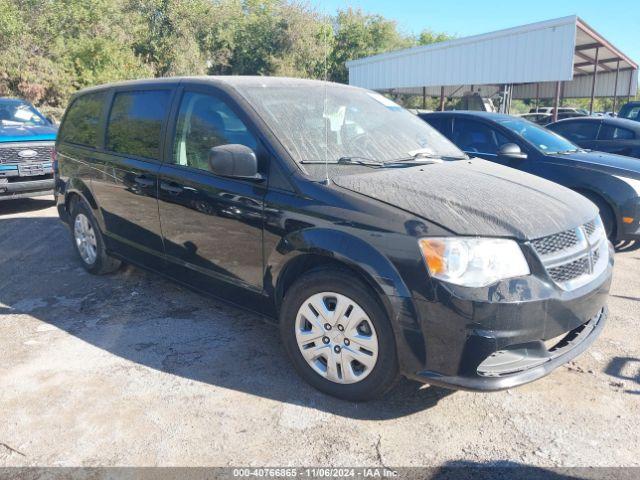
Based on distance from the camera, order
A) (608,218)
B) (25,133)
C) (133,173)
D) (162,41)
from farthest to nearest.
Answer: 1. (162,41)
2. (25,133)
3. (608,218)
4. (133,173)

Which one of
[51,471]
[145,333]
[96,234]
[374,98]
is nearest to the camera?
[51,471]

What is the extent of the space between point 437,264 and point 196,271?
1891 mm

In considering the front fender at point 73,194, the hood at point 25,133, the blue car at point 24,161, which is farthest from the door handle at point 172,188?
the hood at point 25,133

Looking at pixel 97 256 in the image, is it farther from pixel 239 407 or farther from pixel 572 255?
pixel 572 255

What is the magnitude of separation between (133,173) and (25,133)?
5.38 meters

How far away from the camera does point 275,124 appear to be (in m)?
3.37

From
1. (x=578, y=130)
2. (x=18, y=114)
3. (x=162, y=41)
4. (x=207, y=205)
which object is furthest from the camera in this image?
(x=162, y=41)

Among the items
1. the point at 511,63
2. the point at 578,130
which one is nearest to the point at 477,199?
the point at 578,130

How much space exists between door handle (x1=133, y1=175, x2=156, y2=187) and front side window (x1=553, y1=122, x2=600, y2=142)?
7935 millimetres

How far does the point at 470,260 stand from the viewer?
8.52ft

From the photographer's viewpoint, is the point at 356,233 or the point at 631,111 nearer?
the point at 356,233

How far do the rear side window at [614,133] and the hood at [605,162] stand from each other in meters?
2.76

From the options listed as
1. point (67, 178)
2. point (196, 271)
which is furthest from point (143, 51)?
point (196, 271)

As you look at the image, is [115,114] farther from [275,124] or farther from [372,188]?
[372,188]
